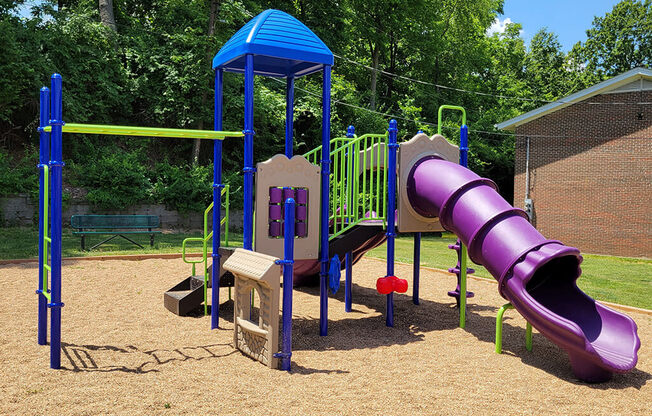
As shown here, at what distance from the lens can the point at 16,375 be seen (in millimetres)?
5113

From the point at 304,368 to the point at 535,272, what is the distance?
277 cm

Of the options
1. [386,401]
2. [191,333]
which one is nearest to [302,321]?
[191,333]

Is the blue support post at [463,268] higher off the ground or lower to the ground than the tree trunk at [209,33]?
lower

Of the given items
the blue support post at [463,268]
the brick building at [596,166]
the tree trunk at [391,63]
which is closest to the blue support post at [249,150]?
the blue support post at [463,268]

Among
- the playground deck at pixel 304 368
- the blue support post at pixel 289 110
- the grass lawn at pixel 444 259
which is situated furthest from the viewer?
the grass lawn at pixel 444 259

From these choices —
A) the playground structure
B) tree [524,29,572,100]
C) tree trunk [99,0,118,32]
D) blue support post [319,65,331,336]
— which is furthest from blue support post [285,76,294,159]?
tree [524,29,572,100]

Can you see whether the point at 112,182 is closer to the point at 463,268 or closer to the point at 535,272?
the point at 463,268

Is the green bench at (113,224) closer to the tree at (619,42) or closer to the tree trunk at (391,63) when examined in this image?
the tree trunk at (391,63)

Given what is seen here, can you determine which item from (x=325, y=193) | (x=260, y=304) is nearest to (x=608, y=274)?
(x=325, y=193)

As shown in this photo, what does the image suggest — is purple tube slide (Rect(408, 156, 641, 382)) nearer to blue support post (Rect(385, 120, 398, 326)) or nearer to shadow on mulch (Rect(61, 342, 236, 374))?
blue support post (Rect(385, 120, 398, 326))

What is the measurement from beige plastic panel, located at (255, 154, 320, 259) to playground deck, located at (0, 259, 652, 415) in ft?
3.73

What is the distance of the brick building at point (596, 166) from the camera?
18.8 metres

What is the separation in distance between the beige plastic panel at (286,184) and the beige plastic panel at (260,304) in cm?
51

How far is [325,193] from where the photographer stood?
703 cm
